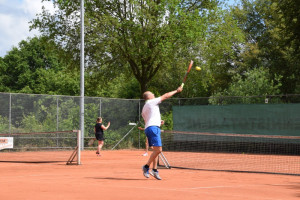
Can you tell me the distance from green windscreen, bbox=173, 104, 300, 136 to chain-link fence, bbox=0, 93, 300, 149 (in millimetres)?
628

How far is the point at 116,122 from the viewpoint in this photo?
88.3 ft

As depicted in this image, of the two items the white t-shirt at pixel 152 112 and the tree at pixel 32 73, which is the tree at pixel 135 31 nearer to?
the white t-shirt at pixel 152 112

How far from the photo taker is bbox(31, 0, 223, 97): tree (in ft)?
92.9

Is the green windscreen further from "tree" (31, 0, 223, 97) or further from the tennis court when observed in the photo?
the tennis court

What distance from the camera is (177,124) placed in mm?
26328

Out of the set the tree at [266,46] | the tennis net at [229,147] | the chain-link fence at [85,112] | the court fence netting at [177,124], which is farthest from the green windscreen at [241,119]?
the tree at [266,46]

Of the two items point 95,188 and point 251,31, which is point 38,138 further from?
point 251,31

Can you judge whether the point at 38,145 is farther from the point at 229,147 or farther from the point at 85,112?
the point at 229,147

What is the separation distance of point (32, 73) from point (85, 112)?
3666cm

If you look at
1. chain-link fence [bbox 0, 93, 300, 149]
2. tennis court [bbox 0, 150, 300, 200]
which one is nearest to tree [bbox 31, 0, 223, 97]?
chain-link fence [bbox 0, 93, 300, 149]

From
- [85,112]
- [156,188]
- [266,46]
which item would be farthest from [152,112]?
[266,46]

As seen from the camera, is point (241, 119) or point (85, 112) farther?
point (85, 112)

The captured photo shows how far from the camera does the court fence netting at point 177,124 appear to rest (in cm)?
2236

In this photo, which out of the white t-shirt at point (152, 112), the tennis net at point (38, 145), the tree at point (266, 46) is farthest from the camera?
the tree at point (266, 46)
